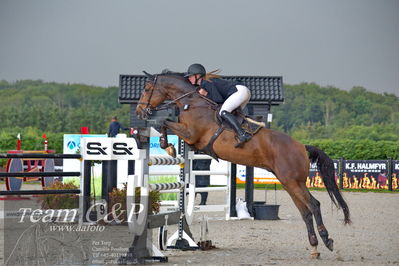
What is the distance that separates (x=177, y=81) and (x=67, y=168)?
33.1ft

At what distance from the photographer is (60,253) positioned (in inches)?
276

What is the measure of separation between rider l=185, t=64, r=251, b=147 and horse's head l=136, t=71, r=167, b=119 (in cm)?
43

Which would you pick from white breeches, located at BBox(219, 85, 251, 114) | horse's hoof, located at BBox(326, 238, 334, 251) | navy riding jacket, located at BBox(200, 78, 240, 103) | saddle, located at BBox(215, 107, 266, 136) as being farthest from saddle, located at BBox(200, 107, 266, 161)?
horse's hoof, located at BBox(326, 238, 334, 251)

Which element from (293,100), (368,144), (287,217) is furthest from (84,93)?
(287,217)

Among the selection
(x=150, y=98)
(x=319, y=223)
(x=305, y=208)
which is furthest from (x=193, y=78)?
(x=319, y=223)

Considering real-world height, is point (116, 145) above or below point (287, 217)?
above

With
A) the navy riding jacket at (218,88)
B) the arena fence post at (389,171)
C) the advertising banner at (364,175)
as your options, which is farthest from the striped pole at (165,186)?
the advertising banner at (364,175)

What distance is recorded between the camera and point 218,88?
8.49 meters

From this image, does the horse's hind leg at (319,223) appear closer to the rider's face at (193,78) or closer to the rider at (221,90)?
the rider at (221,90)

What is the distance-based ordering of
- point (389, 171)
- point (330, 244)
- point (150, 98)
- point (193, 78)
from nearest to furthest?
point (330, 244) < point (150, 98) < point (193, 78) < point (389, 171)

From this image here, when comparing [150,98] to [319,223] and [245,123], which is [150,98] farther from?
[319,223]

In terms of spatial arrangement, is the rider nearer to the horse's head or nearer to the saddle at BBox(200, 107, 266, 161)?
the saddle at BBox(200, 107, 266, 161)

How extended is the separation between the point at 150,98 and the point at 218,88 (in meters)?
0.90

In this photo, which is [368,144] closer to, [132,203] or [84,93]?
[132,203]
